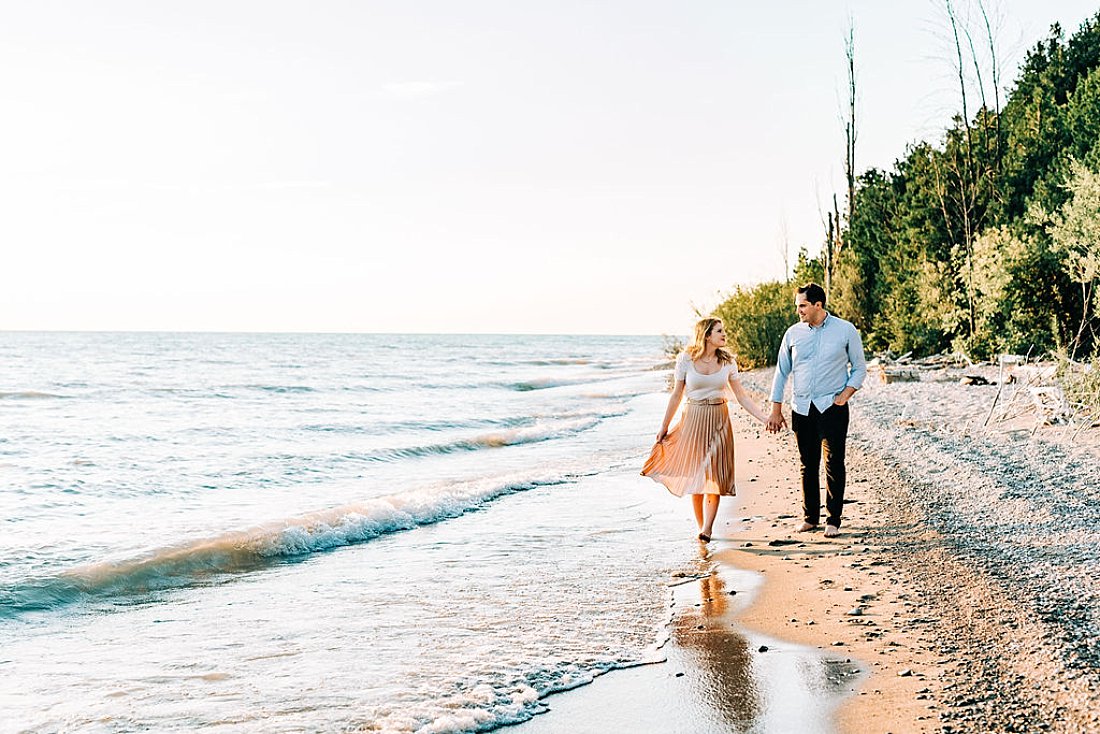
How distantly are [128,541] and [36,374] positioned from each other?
137 ft

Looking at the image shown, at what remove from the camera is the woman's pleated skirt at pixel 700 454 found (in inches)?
317

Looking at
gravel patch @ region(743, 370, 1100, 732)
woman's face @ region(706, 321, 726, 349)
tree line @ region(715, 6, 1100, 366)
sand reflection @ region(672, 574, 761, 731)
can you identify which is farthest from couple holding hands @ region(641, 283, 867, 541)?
tree line @ region(715, 6, 1100, 366)

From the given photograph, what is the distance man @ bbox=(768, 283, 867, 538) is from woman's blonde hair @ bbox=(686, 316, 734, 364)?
0.48m

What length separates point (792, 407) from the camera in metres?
7.91

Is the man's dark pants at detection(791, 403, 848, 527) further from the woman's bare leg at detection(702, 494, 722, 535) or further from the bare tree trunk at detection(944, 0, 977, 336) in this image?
the bare tree trunk at detection(944, 0, 977, 336)

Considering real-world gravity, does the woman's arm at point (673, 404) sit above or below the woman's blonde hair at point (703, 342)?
below

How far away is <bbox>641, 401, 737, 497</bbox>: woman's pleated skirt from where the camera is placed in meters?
8.06

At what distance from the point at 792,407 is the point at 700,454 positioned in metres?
0.85

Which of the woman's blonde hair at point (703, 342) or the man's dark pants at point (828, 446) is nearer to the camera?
the man's dark pants at point (828, 446)

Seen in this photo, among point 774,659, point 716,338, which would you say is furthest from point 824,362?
point 774,659

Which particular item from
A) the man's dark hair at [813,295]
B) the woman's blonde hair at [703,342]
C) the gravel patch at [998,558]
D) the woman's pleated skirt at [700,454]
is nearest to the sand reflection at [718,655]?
the gravel patch at [998,558]

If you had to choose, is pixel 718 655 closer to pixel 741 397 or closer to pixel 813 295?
pixel 813 295

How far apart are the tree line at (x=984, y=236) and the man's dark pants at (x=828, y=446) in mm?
12816

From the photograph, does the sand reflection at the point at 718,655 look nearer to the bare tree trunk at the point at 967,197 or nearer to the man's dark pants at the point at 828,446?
the man's dark pants at the point at 828,446
